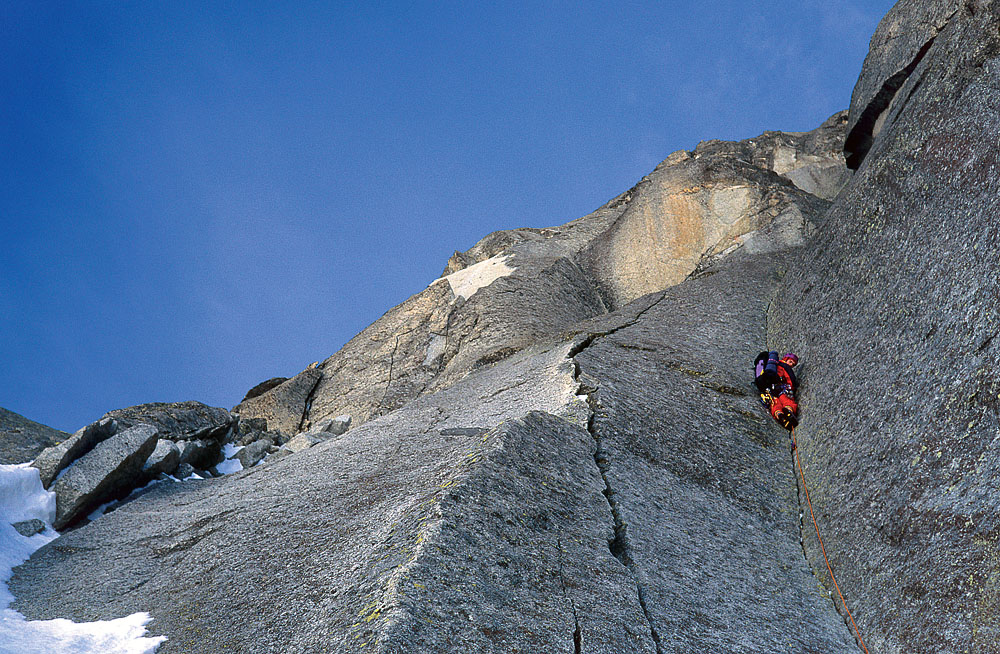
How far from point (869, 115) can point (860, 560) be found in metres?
18.1

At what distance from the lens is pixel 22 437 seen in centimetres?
1589

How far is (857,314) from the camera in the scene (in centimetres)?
1225

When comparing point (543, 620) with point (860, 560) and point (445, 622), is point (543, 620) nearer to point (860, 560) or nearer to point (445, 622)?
point (445, 622)

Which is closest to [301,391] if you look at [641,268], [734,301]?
[641,268]

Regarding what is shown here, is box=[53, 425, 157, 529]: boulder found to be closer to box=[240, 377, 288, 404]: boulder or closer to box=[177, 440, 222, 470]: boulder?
box=[177, 440, 222, 470]: boulder

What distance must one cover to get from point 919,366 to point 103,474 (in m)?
15.0

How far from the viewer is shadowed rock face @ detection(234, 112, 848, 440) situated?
75.8 ft

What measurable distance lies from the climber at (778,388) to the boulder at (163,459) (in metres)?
13.1

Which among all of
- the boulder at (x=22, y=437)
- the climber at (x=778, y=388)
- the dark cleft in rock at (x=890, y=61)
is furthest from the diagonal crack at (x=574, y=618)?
the dark cleft in rock at (x=890, y=61)

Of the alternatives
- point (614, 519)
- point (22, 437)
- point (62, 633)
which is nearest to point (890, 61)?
point (614, 519)

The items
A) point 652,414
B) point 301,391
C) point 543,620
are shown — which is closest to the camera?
point 543,620

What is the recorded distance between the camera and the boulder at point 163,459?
15352 mm

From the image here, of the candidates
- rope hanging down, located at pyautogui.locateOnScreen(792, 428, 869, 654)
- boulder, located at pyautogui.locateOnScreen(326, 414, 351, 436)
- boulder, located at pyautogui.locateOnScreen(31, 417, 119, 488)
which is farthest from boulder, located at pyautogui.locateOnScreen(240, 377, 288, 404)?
rope hanging down, located at pyautogui.locateOnScreen(792, 428, 869, 654)

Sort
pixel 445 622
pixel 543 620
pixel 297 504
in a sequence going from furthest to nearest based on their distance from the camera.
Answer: pixel 297 504
pixel 543 620
pixel 445 622
